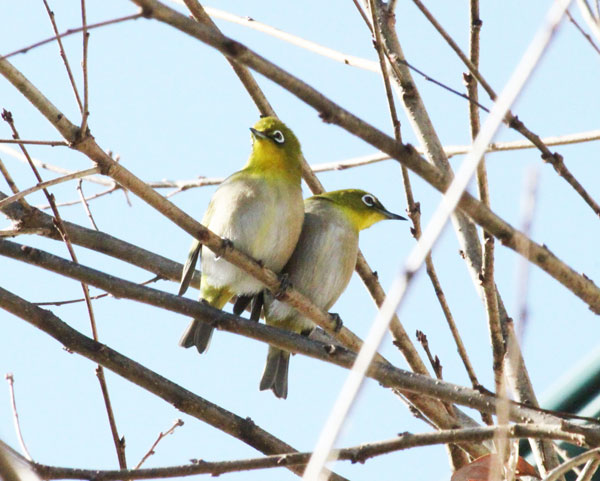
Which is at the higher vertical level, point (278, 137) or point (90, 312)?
point (278, 137)

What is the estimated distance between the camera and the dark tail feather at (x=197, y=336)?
5633mm

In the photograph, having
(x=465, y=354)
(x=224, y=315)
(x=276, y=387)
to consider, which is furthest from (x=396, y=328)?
(x=276, y=387)

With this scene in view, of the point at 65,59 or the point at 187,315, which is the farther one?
the point at 187,315

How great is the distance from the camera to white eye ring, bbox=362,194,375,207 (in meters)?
6.86

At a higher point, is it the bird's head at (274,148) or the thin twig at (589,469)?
the bird's head at (274,148)

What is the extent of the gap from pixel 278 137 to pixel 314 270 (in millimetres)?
947

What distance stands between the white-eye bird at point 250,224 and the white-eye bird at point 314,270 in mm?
304

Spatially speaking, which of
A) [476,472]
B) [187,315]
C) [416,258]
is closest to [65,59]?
[187,315]

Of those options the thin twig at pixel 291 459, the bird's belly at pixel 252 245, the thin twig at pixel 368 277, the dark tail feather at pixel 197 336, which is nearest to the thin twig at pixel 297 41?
the thin twig at pixel 368 277

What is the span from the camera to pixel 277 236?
18.5ft

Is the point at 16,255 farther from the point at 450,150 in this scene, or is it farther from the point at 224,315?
the point at 450,150

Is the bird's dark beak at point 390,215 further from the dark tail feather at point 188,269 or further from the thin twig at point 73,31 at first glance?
the thin twig at point 73,31

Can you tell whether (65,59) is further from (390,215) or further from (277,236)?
(390,215)

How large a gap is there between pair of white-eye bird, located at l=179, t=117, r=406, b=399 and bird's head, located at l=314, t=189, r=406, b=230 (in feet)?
0.05
